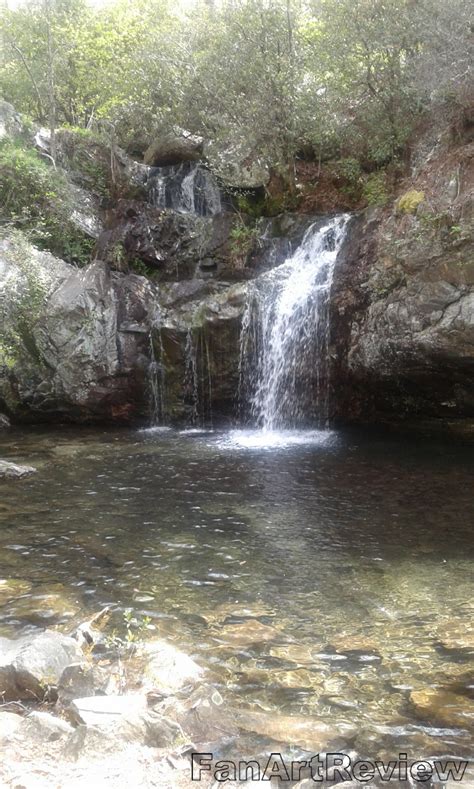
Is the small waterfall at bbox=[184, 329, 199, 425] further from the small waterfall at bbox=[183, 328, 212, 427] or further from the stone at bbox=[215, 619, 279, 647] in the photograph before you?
the stone at bbox=[215, 619, 279, 647]

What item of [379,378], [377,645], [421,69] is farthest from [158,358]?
[377,645]

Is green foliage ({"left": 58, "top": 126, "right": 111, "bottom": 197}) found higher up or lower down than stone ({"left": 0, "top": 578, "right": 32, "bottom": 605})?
higher up

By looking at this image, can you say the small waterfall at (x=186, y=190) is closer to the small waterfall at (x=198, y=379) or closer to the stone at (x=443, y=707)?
the small waterfall at (x=198, y=379)

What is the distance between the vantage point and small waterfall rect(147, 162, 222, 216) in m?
17.8

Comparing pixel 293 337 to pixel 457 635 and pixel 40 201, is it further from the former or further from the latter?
pixel 457 635

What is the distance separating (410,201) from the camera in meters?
12.5

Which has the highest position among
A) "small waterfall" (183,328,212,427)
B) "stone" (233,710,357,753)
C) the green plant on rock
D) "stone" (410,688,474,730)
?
the green plant on rock

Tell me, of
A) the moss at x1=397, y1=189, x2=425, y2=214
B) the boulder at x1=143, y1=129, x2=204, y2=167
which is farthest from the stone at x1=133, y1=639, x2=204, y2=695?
the boulder at x1=143, y1=129, x2=204, y2=167

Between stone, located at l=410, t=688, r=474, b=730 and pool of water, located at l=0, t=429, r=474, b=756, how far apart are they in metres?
0.02

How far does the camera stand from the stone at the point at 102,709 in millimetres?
3191

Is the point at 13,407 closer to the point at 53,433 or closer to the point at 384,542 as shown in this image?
the point at 53,433

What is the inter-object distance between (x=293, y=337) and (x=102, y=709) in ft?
38.0

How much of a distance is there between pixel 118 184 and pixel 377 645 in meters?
17.4

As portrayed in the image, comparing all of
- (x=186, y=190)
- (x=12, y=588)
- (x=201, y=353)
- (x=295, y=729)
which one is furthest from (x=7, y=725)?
(x=186, y=190)
